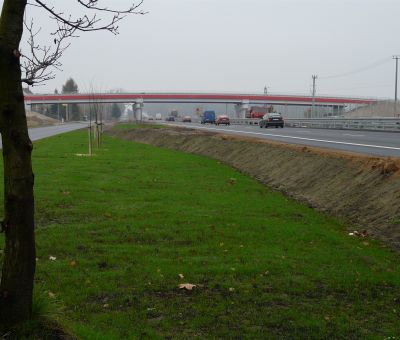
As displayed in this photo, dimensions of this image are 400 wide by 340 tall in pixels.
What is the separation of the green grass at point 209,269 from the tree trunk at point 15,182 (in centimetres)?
77

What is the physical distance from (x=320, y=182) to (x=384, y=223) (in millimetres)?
4495

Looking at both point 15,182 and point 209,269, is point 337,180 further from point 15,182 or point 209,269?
point 15,182

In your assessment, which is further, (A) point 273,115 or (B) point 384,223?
(A) point 273,115

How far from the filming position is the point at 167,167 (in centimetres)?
1941

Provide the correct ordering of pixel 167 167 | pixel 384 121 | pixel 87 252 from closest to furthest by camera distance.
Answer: pixel 87 252
pixel 167 167
pixel 384 121

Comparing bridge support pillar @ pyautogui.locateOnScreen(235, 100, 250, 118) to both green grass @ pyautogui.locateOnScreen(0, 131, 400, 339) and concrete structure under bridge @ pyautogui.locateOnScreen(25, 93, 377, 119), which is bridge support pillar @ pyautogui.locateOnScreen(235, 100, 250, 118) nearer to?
concrete structure under bridge @ pyautogui.locateOnScreen(25, 93, 377, 119)

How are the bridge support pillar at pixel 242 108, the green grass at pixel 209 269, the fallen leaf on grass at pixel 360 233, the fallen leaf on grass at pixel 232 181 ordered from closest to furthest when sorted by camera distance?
the green grass at pixel 209 269, the fallen leaf on grass at pixel 360 233, the fallen leaf on grass at pixel 232 181, the bridge support pillar at pixel 242 108

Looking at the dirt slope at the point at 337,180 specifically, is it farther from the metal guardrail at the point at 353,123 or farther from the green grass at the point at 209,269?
the metal guardrail at the point at 353,123

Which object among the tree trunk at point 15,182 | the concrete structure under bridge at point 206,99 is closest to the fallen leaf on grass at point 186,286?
the tree trunk at point 15,182

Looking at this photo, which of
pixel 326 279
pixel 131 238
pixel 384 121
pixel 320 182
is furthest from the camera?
pixel 384 121

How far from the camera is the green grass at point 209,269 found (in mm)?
5160

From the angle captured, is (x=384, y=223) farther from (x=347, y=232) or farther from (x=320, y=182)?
(x=320, y=182)

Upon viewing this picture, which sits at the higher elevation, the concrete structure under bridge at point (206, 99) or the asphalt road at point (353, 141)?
the concrete structure under bridge at point (206, 99)

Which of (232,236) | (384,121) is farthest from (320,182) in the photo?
(384,121)
